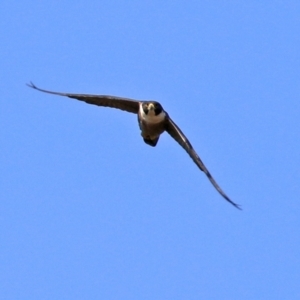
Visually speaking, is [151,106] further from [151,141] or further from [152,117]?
[151,141]

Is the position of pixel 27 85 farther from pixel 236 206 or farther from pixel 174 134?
pixel 236 206

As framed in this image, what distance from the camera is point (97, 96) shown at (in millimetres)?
23312

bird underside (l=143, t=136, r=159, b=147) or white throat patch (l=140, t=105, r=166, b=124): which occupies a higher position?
white throat patch (l=140, t=105, r=166, b=124)

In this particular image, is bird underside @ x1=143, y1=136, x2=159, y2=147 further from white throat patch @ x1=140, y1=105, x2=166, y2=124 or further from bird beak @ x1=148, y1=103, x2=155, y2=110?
bird beak @ x1=148, y1=103, x2=155, y2=110

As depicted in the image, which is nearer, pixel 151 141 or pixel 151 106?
pixel 151 106

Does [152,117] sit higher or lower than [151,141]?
higher

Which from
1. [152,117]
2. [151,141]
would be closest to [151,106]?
[152,117]

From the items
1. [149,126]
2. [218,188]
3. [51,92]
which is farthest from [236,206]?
[51,92]

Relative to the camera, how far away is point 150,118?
894 inches

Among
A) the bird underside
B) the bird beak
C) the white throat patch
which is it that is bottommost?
the bird underside

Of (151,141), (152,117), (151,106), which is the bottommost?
(151,141)

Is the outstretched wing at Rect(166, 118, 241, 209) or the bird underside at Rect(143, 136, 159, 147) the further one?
the bird underside at Rect(143, 136, 159, 147)

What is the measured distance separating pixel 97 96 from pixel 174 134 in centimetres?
171

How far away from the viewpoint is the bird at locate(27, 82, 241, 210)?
74.2 feet
